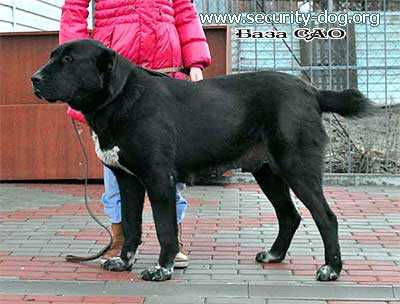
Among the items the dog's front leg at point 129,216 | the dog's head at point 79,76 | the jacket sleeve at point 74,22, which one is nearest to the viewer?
the dog's head at point 79,76

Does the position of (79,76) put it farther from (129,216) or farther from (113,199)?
(113,199)

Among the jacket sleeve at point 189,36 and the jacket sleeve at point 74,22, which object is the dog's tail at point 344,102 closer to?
the jacket sleeve at point 189,36

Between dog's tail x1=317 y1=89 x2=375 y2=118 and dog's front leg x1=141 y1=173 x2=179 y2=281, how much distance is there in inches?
47.5

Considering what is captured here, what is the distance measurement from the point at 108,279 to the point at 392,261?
2.18 meters

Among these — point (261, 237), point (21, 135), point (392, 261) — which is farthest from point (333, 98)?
point (21, 135)

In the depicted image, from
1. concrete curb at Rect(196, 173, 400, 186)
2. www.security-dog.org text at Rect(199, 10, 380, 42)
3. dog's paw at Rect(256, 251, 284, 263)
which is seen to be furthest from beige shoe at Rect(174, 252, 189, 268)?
www.security-dog.org text at Rect(199, 10, 380, 42)

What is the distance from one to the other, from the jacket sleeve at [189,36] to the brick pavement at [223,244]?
155 cm

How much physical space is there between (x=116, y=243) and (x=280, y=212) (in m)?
1.29

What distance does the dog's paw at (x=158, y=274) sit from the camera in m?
5.68

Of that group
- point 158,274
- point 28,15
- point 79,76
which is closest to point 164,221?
point 158,274

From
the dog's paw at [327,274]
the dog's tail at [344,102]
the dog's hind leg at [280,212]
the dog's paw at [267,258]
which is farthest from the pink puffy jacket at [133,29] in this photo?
the dog's paw at [327,274]

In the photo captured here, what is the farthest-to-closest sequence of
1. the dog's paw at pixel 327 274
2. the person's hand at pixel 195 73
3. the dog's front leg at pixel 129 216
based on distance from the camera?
1. the person's hand at pixel 195 73
2. the dog's front leg at pixel 129 216
3. the dog's paw at pixel 327 274

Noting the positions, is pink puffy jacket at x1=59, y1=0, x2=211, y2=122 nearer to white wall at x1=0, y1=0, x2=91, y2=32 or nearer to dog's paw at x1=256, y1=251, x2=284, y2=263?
dog's paw at x1=256, y1=251, x2=284, y2=263

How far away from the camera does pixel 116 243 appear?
6359 millimetres
